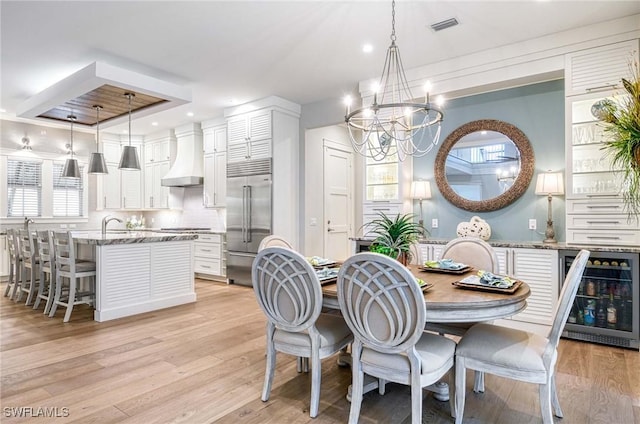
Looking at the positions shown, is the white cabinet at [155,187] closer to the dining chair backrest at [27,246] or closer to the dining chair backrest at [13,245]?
the dining chair backrest at [13,245]

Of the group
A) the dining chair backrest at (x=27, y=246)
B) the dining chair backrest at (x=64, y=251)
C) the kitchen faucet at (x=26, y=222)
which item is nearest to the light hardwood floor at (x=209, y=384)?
the dining chair backrest at (x=64, y=251)

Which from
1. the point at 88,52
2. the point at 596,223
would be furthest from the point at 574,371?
the point at 88,52

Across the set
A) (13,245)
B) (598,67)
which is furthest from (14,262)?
(598,67)

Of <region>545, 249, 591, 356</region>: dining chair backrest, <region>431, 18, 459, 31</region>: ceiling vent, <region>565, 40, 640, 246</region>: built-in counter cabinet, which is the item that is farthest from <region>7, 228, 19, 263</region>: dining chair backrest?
<region>565, 40, 640, 246</region>: built-in counter cabinet

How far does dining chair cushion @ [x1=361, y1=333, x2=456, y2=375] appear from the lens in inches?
73.8

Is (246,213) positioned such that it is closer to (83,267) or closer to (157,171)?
(83,267)

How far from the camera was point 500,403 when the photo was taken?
2.32m

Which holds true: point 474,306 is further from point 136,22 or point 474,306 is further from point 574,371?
point 136,22

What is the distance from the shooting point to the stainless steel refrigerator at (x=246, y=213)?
584 centimetres

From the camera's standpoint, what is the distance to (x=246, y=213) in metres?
6.08

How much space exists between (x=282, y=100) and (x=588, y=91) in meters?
3.94

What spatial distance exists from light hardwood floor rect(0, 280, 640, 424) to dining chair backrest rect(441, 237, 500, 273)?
2.78ft

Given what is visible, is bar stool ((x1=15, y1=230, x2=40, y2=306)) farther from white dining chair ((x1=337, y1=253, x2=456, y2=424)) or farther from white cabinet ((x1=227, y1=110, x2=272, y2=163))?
white dining chair ((x1=337, y1=253, x2=456, y2=424))

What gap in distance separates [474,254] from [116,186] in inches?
299
